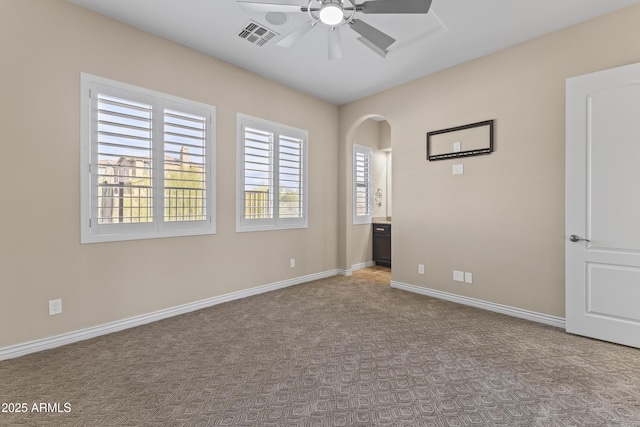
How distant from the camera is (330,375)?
86.4 inches

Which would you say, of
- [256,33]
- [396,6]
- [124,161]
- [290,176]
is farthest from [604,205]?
[124,161]

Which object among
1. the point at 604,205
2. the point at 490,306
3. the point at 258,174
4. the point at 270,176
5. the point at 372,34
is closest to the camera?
the point at 372,34

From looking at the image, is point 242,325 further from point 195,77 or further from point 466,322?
point 195,77

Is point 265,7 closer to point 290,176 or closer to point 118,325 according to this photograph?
point 290,176

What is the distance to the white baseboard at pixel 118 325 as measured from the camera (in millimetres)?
2453

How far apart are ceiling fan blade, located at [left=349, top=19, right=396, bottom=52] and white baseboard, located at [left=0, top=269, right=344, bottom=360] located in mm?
3330

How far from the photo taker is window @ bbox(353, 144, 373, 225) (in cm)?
585

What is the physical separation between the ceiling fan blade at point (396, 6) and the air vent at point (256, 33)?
1.26 m

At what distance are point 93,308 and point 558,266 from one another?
15.5ft

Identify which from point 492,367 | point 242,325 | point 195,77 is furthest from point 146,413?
point 195,77

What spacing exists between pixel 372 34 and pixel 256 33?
1.34 metres

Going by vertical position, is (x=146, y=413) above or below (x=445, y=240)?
below

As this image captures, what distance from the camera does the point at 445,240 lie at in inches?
158

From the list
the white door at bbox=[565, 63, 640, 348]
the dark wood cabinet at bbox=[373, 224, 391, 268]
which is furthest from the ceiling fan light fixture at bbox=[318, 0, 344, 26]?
the dark wood cabinet at bbox=[373, 224, 391, 268]
